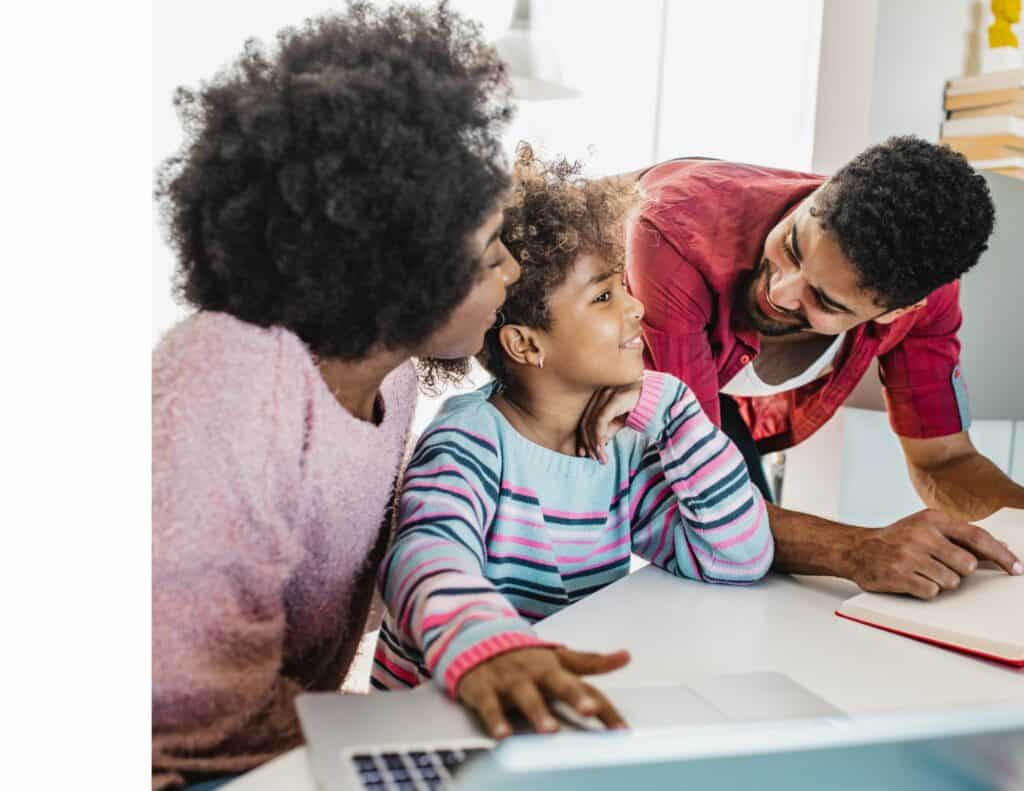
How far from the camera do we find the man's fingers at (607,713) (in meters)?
0.45

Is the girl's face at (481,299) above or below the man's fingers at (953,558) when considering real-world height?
above

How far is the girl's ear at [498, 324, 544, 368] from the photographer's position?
779mm

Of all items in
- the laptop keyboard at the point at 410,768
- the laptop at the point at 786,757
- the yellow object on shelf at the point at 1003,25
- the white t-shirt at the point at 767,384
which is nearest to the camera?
the laptop at the point at 786,757

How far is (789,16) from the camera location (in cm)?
100

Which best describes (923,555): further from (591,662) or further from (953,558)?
(591,662)

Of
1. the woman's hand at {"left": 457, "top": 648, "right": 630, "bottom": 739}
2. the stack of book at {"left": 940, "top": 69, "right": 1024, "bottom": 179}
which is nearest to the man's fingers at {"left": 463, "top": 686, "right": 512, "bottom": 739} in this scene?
the woman's hand at {"left": 457, "top": 648, "right": 630, "bottom": 739}

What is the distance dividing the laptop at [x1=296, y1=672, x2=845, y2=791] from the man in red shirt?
14.5 inches

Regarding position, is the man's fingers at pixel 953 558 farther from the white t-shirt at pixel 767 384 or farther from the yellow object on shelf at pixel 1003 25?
the yellow object on shelf at pixel 1003 25

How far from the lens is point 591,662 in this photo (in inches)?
19.2

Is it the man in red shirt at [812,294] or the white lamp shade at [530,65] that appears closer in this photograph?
the white lamp shade at [530,65]

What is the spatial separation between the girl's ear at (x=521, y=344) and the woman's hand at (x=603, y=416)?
0.08 m

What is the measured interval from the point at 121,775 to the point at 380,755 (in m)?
0.17

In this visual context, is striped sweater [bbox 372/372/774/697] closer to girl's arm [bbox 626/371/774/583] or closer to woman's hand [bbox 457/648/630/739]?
girl's arm [bbox 626/371/774/583]

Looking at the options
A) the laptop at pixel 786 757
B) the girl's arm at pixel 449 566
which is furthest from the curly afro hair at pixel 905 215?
the laptop at pixel 786 757
